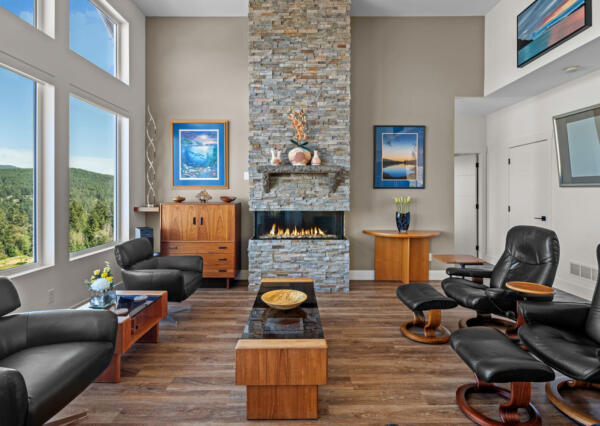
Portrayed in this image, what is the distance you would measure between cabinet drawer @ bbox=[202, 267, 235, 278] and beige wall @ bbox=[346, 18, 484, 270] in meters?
1.83

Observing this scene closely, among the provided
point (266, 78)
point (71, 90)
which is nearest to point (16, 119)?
point (71, 90)

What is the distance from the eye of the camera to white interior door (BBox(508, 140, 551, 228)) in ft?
16.0

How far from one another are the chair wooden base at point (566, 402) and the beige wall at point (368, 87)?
304cm

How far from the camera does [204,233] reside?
470 cm

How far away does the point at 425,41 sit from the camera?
202 inches

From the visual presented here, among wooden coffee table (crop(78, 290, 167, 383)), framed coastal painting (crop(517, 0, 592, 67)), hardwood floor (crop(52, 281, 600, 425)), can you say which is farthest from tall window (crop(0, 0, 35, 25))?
framed coastal painting (crop(517, 0, 592, 67))

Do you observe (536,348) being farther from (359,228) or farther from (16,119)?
(16,119)

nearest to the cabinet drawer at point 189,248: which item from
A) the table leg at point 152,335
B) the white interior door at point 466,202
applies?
the table leg at point 152,335

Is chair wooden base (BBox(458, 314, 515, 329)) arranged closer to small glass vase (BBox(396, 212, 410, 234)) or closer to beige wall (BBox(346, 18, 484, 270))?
small glass vase (BBox(396, 212, 410, 234))

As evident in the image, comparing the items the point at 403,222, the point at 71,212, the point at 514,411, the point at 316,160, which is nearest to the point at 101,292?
the point at 71,212

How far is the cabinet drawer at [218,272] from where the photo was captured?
185 inches

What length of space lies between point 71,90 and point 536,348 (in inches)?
180

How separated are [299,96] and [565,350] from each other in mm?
3892

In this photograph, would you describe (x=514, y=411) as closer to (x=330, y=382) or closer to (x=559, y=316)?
(x=559, y=316)
